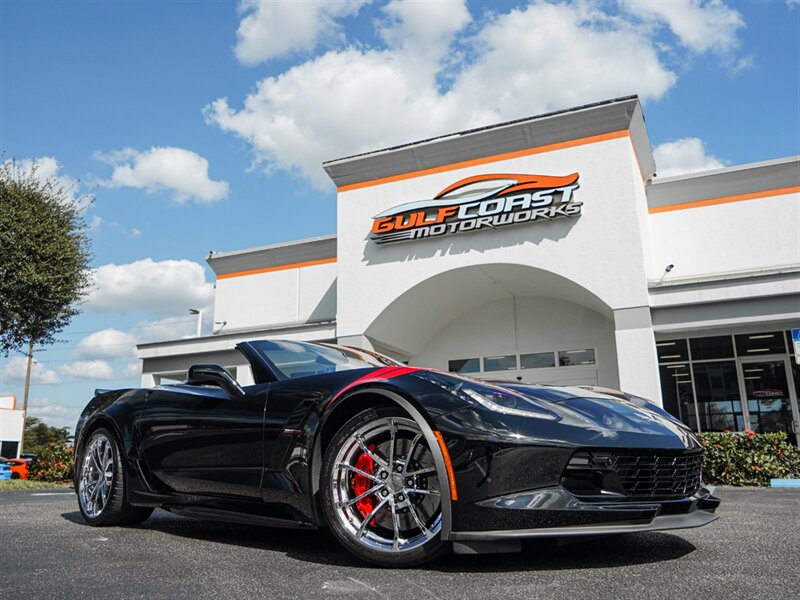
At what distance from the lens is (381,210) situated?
15000 mm

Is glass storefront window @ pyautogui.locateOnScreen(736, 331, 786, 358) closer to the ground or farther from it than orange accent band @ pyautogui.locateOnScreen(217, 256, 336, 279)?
closer to the ground

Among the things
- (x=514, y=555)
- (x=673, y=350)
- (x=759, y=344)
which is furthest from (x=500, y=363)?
(x=514, y=555)

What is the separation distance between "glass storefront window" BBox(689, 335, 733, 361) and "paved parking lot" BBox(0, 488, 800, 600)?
1141cm

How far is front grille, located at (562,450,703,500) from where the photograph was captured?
8.66 ft

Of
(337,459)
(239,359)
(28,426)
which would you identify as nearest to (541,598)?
(337,459)

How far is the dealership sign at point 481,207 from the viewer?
13.2 meters

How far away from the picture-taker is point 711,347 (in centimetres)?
1445

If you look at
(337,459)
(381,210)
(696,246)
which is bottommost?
(337,459)

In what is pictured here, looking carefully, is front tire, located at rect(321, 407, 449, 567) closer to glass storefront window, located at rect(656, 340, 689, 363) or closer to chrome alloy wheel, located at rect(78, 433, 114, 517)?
chrome alloy wheel, located at rect(78, 433, 114, 517)

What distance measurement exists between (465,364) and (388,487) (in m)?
14.1

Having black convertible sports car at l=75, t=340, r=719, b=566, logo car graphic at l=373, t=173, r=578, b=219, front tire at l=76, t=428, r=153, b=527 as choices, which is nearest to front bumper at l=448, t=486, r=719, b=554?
black convertible sports car at l=75, t=340, r=719, b=566

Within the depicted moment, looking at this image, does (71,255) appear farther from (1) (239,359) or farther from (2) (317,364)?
(2) (317,364)

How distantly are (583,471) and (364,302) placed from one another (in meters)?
12.3

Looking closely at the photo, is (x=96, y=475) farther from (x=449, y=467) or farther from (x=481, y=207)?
(x=481, y=207)
